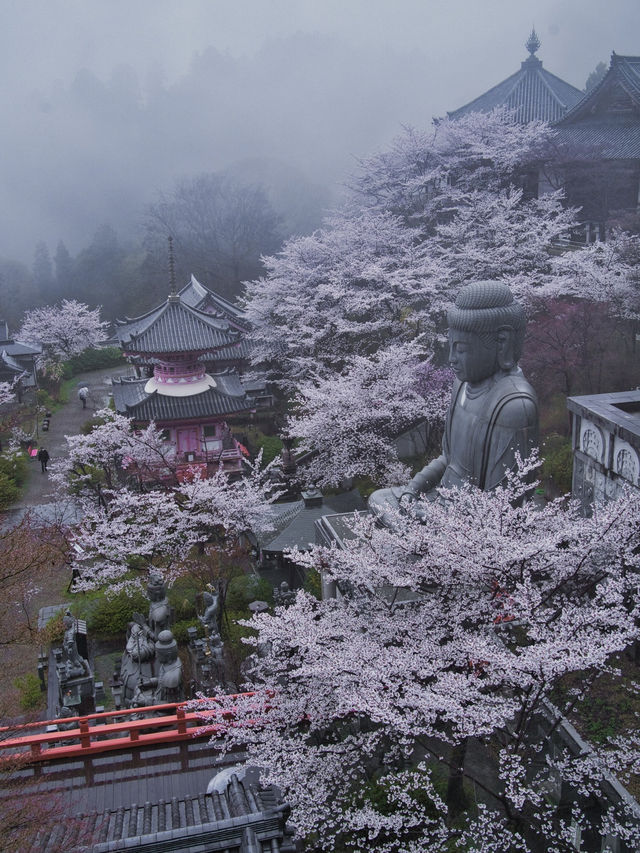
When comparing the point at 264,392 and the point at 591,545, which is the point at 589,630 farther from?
the point at 264,392

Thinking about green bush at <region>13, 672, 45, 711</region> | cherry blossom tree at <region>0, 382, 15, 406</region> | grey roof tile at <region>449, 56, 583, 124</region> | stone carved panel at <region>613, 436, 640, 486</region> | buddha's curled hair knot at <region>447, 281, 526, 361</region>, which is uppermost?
grey roof tile at <region>449, 56, 583, 124</region>

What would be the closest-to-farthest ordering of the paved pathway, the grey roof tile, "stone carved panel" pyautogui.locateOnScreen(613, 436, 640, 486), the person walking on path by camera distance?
"stone carved panel" pyautogui.locateOnScreen(613, 436, 640, 486) → the paved pathway → the person walking on path → the grey roof tile

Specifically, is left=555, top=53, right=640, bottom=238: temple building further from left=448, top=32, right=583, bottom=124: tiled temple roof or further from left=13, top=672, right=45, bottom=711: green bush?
left=13, top=672, right=45, bottom=711: green bush

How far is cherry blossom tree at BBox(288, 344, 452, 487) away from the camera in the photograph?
59.3 ft

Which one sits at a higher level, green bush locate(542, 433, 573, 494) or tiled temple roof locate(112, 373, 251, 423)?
tiled temple roof locate(112, 373, 251, 423)

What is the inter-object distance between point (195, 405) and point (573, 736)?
1798 cm

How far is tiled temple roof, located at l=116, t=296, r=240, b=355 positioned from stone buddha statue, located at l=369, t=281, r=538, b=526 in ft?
51.8

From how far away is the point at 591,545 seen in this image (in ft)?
24.3

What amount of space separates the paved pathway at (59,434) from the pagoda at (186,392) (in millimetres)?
3806

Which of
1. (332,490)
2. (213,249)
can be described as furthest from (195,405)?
(213,249)

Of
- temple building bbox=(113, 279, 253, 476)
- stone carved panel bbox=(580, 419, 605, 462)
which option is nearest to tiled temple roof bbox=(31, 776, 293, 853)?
stone carved panel bbox=(580, 419, 605, 462)

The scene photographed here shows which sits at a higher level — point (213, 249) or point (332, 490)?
point (213, 249)

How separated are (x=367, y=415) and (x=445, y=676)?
11587mm

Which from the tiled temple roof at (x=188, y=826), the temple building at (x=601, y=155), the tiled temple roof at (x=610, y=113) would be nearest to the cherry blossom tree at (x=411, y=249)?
the temple building at (x=601, y=155)
